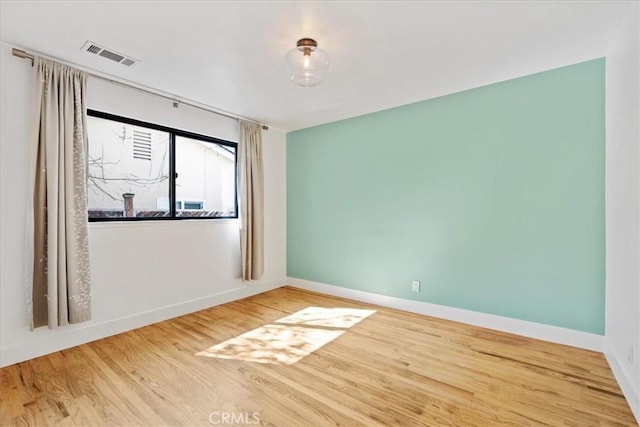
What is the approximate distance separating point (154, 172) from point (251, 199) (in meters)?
1.22

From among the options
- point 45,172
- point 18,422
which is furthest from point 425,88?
point 18,422

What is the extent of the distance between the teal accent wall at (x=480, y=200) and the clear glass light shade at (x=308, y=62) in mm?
1688

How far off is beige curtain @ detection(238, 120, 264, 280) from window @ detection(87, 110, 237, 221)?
0.59 feet

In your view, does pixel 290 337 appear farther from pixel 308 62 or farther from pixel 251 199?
pixel 308 62

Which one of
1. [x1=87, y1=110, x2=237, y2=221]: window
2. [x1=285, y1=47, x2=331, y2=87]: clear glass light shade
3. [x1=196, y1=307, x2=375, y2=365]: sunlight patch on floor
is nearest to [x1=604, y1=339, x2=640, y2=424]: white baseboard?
[x1=196, y1=307, x2=375, y2=365]: sunlight patch on floor

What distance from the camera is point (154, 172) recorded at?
331cm

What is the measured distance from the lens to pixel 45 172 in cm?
238

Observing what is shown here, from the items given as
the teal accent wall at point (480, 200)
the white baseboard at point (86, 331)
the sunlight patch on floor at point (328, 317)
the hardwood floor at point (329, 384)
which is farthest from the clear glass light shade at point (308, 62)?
the white baseboard at point (86, 331)

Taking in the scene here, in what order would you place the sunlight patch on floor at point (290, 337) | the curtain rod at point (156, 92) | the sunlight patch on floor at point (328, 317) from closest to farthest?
the curtain rod at point (156, 92), the sunlight patch on floor at point (290, 337), the sunlight patch on floor at point (328, 317)

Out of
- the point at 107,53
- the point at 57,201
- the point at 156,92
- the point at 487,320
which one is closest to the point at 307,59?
the point at 107,53

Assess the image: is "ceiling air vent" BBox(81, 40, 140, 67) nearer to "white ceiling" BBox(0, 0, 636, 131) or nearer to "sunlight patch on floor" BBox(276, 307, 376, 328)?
"white ceiling" BBox(0, 0, 636, 131)

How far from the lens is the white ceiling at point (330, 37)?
6.15 feet

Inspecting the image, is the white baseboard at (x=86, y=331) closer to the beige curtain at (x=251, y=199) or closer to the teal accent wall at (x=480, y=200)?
the beige curtain at (x=251, y=199)

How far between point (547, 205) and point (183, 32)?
3.35 m
